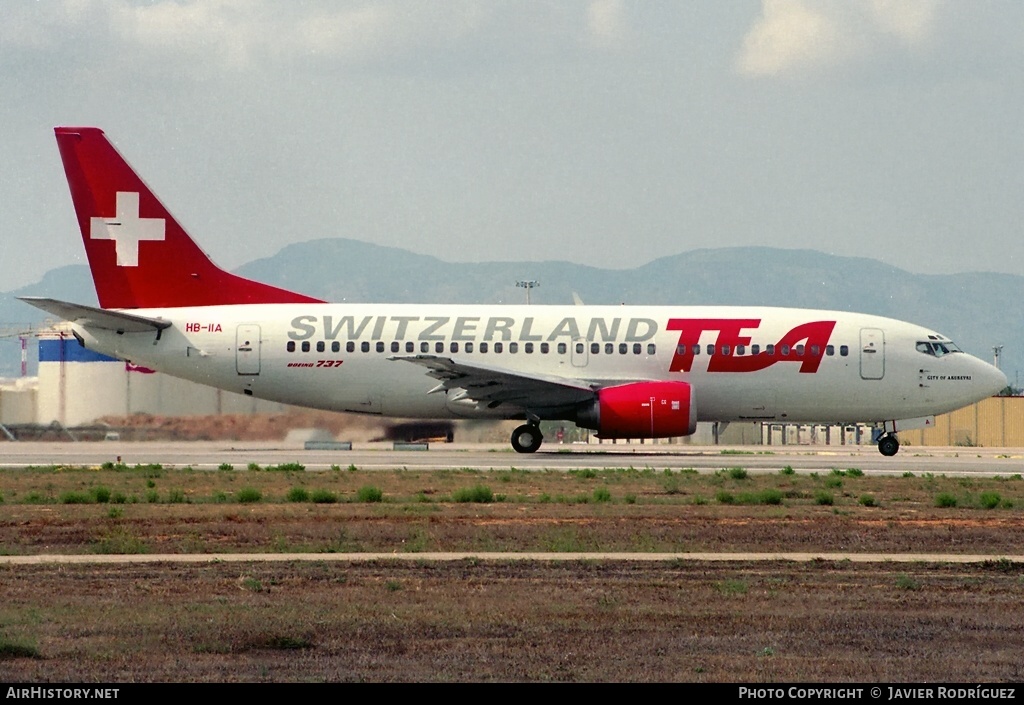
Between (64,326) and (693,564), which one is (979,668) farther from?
(64,326)

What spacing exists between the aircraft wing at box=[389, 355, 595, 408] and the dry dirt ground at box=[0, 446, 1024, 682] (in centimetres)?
1026

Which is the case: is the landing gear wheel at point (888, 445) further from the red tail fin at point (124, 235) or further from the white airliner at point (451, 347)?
the red tail fin at point (124, 235)

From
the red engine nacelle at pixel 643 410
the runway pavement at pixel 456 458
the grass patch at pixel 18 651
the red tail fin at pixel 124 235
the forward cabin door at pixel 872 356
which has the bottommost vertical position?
the grass patch at pixel 18 651

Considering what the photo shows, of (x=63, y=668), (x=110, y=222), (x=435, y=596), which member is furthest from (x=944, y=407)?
(x=63, y=668)

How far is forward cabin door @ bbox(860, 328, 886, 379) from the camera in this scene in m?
41.1

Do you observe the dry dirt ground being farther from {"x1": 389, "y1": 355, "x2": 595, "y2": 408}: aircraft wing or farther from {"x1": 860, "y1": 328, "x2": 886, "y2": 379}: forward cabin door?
{"x1": 860, "y1": 328, "x2": 886, "y2": 379}: forward cabin door

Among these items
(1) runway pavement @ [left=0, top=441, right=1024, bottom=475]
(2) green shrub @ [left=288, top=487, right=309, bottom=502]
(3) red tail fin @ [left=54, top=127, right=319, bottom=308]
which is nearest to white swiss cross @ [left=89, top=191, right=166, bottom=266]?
(3) red tail fin @ [left=54, top=127, right=319, bottom=308]

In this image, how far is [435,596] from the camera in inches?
609

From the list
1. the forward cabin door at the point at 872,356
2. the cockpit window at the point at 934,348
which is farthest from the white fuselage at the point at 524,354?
the cockpit window at the point at 934,348

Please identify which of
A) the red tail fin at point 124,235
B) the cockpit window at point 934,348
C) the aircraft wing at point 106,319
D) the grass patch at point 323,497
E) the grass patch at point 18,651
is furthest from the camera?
the cockpit window at point 934,348

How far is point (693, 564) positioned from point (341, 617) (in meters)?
5.74

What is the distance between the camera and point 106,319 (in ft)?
131

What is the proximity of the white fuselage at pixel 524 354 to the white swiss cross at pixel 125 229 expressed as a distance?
1790 millimetres

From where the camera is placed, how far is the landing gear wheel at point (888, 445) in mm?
42969
